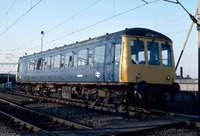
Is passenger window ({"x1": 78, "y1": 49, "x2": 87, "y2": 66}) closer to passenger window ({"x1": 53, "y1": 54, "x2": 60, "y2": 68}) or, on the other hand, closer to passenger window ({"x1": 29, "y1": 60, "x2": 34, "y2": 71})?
passenger window ({"x1": 53, "y1": 54, "x2": 60, "y2": 68})

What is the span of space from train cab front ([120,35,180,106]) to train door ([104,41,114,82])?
717mm

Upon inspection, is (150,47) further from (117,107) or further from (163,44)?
(117,107)

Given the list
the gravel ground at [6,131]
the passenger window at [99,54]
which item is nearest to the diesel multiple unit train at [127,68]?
the passenger window at [99,54]

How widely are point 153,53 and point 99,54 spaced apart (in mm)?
2775

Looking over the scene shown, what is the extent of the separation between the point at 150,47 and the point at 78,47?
4.92m

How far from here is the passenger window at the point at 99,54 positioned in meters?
12.0

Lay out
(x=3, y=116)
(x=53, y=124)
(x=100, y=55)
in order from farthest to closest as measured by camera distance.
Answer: (x=100, y=55) → (x=3, y=116) → (x=53, y=124)

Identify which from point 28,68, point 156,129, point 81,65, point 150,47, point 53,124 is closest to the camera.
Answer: point 156,129

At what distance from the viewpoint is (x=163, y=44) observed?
457 inches

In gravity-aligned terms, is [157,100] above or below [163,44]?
below

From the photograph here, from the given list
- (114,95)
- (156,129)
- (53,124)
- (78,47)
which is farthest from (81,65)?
(156,129)

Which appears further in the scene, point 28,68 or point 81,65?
point 28,68

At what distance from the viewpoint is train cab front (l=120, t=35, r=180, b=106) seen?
34.4 ft

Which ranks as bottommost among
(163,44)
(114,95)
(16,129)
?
(16,129)
